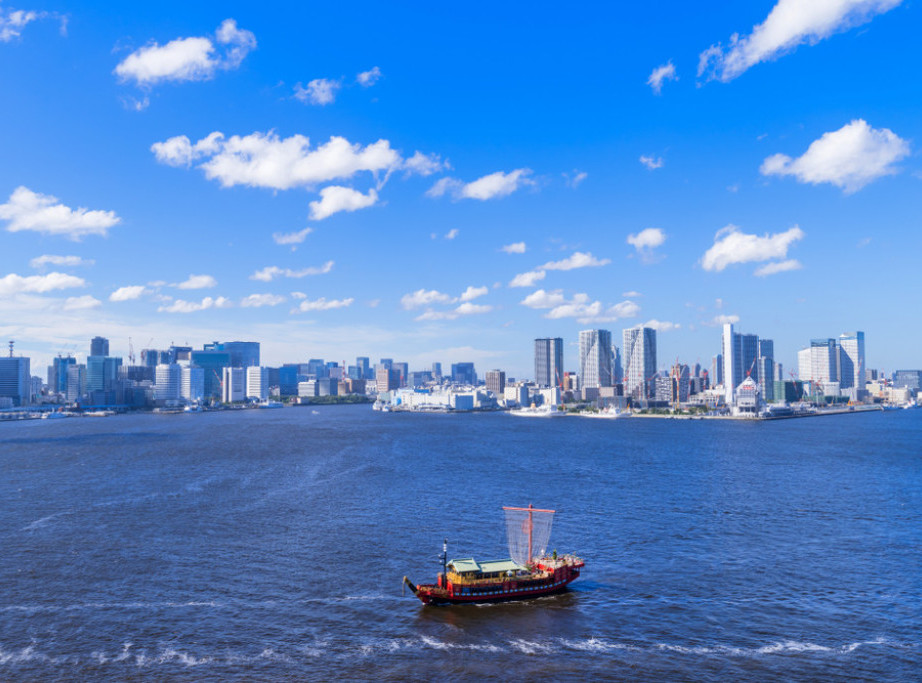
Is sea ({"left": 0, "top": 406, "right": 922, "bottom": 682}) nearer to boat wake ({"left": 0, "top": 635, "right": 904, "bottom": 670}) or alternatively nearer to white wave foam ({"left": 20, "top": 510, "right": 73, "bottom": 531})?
boat wake ({"left": 0, "top": 635, "right": 904, "bottom": 670})

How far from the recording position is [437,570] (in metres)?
36.3

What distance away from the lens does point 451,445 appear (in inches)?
4136

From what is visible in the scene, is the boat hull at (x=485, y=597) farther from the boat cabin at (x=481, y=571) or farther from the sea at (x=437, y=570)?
the boat cabin at (x=481, y=571)

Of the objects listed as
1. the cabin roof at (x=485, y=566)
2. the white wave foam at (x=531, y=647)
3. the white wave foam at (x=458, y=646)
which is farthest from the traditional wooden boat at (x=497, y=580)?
the white wave foam at (x=531, y=647)

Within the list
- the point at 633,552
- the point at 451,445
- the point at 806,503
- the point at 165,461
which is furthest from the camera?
the point at 451,445

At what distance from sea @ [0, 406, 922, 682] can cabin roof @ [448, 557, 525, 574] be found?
1.82 m

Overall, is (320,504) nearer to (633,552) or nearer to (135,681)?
(633,552)

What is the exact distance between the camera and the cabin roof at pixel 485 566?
3319cm

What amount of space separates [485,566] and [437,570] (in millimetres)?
3527

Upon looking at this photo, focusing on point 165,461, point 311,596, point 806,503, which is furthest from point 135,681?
point 165,461

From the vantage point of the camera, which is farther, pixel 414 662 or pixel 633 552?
pixel 633 552

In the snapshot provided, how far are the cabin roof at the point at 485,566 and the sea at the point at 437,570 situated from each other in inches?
71.6

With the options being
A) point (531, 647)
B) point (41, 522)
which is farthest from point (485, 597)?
point (41, 522)

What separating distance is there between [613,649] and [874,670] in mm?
9633
